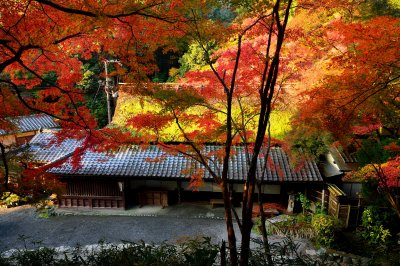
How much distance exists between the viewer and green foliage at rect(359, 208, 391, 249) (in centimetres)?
1166

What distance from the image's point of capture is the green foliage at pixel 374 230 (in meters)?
11.7

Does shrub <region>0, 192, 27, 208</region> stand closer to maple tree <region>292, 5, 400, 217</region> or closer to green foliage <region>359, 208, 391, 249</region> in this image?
maple tree <region>292, 5, 400, 217</region>

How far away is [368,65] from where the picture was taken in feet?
26.0

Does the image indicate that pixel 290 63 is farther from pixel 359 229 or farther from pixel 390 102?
pixel 359 229

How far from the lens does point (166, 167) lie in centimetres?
1563

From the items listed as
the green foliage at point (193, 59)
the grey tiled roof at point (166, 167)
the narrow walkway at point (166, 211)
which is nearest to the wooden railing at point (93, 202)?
the narrow walkway at point (166, 211)

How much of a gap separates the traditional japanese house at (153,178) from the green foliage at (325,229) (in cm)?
226

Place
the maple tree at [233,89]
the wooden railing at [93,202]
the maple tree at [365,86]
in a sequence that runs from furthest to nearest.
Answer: the wooden railing at [93,202] → the maple tree at [365,86] → the maple tree at [233,89]

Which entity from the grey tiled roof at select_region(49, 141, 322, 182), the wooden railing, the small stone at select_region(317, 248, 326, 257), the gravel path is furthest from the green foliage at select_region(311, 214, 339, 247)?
the wooden railing

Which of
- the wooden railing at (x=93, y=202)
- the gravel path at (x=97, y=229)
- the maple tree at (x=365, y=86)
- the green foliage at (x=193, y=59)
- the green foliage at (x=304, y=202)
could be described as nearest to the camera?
the maple tree at (x=365, y=86)

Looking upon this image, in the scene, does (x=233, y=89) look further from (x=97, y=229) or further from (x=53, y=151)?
(x=53, y=151)

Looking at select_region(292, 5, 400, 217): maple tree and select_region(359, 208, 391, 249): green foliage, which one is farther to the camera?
select_region(359, 208, 391, 249): green foliage

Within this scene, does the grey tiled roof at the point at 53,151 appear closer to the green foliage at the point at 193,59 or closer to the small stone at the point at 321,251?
the green foliage at the point at 193,59

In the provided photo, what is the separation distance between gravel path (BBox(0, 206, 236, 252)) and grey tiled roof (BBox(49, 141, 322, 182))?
210 cm
